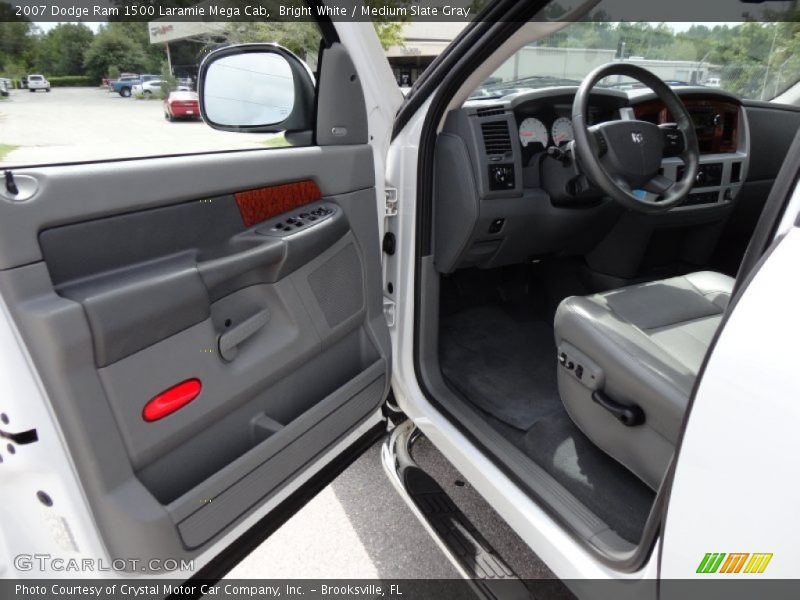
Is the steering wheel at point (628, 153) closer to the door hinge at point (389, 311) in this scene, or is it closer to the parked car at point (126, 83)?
the door hinge at point (389, 311)

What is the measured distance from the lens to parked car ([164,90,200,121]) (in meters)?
1.29

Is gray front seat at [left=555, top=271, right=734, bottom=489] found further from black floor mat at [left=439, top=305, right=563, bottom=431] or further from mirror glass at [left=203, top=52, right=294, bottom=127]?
mirror glass at [left=203, top=52, right=294, bottom=127]

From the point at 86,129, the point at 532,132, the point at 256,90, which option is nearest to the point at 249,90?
the point at 256,90

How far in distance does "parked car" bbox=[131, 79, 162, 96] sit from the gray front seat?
117 cm

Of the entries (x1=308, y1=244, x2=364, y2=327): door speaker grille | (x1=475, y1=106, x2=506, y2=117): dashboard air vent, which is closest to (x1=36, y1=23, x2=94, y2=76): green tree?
(x1=308, y1=244, x2=364, y2=327): door speaker grille

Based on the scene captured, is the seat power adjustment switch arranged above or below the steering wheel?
below

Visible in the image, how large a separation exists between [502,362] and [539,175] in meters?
0.77

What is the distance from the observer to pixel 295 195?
4.65 ft

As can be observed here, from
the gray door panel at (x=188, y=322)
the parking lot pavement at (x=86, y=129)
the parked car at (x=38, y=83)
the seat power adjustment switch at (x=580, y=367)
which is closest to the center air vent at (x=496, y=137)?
the gray door panel at (x=188, y=322)

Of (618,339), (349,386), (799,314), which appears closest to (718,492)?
(799,314)

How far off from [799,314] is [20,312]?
116 cm

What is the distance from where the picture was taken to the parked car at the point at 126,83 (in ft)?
3.82

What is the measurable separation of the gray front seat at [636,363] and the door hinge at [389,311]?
0.54 metres

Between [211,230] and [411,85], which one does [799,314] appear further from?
[411,85]
